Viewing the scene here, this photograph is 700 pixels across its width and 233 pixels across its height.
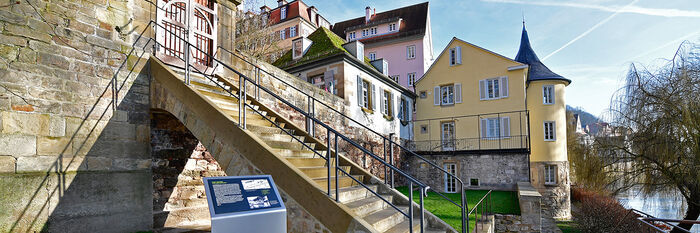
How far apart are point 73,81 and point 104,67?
50 cm

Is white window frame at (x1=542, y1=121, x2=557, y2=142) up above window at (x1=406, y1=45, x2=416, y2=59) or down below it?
below

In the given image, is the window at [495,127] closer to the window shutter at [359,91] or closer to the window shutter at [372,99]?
the window shutter at [372,99]

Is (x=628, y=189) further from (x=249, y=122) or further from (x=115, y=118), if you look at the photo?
(x=115, y=118)

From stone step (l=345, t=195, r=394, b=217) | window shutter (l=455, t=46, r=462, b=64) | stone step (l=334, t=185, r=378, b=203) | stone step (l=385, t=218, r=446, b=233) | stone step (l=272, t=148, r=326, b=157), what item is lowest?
stone step (l=385, t=218, r=446, b=233)

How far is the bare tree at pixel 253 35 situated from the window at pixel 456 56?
1010 centimetres

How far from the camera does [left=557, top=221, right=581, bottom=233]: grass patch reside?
13.8 metres

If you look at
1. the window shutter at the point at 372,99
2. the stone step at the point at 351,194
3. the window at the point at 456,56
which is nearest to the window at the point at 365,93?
the window shutter at the point at 372,99

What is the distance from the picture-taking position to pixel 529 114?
18359 millimetres

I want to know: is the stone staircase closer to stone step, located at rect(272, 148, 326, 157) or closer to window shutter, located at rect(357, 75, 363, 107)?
stone step, located at rect(272, 148, 326, 157)

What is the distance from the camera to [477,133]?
18.8m

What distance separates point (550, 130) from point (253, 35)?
15713mm

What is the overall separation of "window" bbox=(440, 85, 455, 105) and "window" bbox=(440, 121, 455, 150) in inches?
43.4

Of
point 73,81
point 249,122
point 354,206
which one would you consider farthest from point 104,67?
point 354,206

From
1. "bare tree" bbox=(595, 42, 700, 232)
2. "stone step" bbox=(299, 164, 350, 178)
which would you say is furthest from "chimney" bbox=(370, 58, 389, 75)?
"stone step" bbox=(299, 164, 350, 178)
